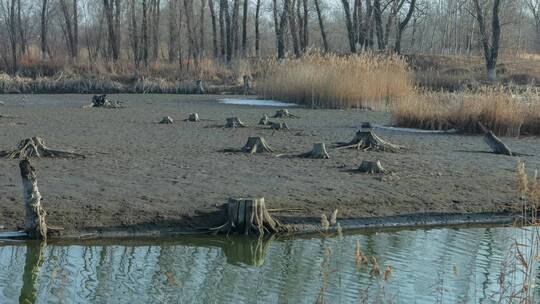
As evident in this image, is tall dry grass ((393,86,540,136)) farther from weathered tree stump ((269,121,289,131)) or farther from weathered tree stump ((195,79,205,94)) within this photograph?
weathered tree stump ((195,79,205,94))

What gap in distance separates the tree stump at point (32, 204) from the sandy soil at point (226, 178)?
401 millimetres

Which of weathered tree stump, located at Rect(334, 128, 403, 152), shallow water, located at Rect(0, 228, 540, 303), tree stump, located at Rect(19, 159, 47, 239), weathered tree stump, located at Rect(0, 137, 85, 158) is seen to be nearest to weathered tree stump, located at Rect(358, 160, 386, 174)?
weathered tree stump, located at Rect(334, 128, 403, 152)

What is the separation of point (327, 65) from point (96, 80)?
1771 centimetres

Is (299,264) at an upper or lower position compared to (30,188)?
lower

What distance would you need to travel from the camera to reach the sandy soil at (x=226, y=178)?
894cm

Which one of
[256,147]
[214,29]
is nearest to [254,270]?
[256,147]

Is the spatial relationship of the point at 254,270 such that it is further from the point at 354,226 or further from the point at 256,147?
the point at 256,147

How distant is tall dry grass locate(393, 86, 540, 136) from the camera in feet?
59.4

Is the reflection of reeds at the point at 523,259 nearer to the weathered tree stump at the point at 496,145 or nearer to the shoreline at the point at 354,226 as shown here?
the shoreline at the point at 354,226

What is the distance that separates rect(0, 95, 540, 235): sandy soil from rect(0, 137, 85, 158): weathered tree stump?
0.34m

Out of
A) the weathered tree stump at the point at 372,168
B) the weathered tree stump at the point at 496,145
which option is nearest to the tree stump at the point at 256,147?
the weathered tree stump at the point at 372,168

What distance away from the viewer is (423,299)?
644 cm

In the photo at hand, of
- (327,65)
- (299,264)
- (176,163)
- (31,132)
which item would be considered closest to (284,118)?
(327,65)

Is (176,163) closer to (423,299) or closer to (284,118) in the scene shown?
(423,299)
